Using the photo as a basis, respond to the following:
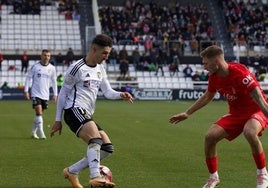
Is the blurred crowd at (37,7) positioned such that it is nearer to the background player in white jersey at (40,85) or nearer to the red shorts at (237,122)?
the background player in white jersey at (40,85)

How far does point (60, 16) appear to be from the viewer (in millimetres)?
58062

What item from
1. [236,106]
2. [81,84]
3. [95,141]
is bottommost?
[95,141]

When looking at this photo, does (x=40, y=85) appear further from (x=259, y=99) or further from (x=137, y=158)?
(x=259, y=99)

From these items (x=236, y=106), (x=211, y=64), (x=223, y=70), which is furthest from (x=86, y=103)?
(x=236, y=106)

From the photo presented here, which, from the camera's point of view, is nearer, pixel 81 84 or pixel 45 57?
pixel 81 84

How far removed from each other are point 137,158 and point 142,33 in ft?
140

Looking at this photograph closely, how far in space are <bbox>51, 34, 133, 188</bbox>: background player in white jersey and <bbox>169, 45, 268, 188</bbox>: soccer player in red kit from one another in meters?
1.27

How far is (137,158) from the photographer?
1470cm

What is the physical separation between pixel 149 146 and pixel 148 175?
17.6ft

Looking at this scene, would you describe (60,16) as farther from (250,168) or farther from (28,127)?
(250,168)

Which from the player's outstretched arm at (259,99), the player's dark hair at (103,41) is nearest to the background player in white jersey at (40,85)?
the player's dark hair at (103,41)

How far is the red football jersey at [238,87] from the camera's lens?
32.9ft

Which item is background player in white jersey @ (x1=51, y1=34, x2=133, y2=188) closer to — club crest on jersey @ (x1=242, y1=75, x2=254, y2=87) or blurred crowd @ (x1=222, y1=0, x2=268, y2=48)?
club crest on jersey @ (x1=242, y1=75, x2=254, y2=87)

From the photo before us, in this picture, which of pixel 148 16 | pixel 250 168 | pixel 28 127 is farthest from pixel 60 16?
pixel 250 168
